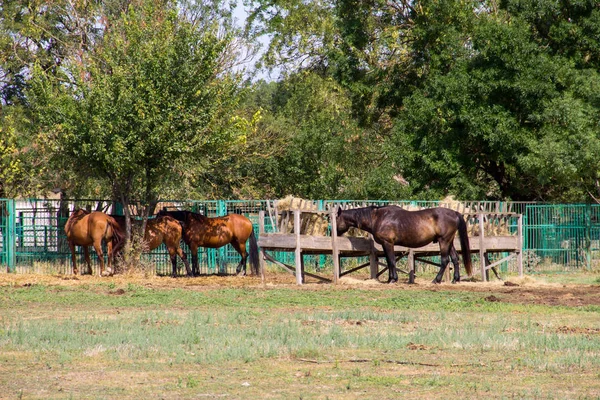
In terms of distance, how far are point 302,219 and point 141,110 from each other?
207 inches

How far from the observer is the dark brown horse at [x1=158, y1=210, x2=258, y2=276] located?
86.2 feet

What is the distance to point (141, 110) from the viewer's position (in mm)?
24422

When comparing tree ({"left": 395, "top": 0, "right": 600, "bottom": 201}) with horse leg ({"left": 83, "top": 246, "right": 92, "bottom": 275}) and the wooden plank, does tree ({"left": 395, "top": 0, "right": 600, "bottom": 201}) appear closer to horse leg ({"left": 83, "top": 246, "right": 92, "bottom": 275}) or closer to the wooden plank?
the wooden plank

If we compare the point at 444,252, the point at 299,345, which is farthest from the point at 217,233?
the point at 299,345

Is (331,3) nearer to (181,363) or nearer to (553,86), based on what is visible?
(553,86)

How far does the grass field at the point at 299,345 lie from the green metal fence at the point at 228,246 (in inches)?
→ 303

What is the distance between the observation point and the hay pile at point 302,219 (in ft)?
75.3

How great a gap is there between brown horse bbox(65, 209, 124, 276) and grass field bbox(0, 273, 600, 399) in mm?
5550

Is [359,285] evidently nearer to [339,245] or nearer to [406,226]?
[339,245]

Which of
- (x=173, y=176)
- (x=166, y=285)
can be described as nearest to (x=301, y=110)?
(x=173, y=176)

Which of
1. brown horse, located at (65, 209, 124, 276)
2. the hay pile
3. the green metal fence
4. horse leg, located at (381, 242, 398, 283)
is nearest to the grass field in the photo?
horse leg, located at (381, 242, 398, 283)

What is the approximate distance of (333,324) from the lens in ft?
47.1

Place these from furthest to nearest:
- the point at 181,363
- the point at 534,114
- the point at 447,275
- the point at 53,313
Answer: the point at 534,114 → the point at 447,275 → the point at 53,313 → the point at 181,363

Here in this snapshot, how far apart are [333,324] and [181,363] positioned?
4.04m
